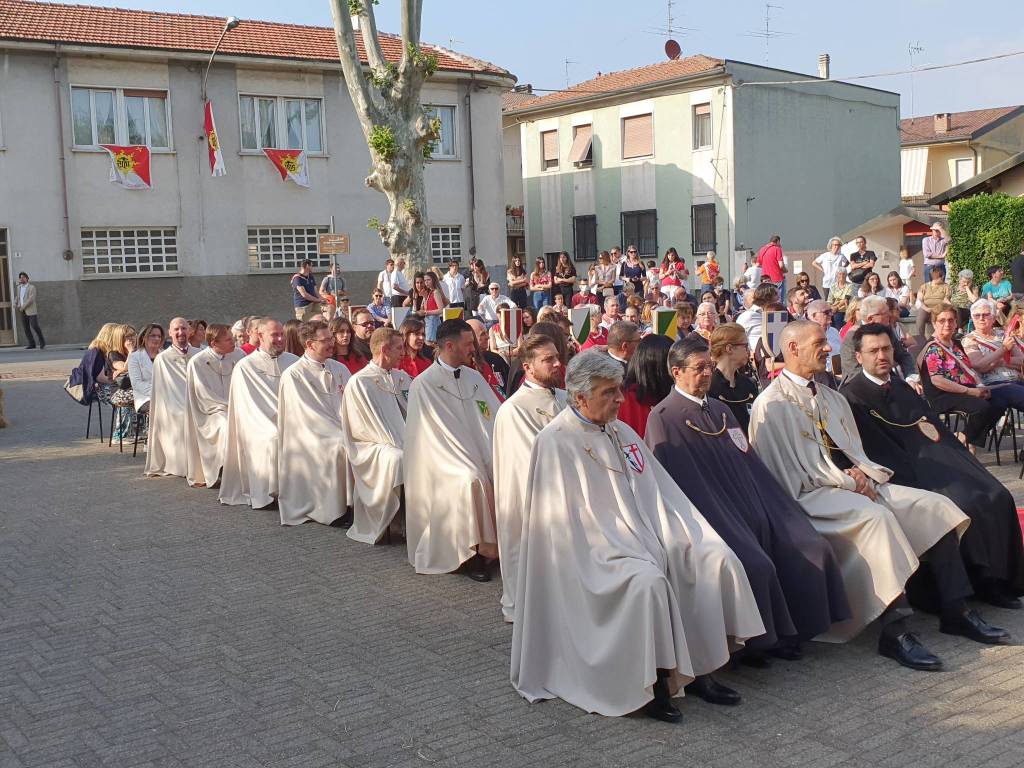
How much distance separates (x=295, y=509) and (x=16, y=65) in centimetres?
2097

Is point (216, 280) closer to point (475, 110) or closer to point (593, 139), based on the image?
point (475, 110)

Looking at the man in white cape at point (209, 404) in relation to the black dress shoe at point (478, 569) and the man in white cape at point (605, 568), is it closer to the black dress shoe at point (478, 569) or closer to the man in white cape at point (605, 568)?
the black dress shoe at point (478, 569)

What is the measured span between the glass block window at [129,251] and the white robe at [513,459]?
23063 millimetres

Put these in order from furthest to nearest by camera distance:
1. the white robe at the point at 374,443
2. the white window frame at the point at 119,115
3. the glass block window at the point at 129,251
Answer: the glass block window at the point at 129,251 < the white window frame at the point at 119,115 < the white robe at the point at 374,443

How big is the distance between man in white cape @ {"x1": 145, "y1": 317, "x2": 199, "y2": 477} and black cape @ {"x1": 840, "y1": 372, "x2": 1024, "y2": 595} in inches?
283

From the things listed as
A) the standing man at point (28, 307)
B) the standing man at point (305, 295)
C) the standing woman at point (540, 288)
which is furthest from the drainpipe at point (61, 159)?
the standing woman at point (540, 288)

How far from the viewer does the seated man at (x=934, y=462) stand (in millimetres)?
6375

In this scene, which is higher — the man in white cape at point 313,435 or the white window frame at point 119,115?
the white window frame at point 119,115

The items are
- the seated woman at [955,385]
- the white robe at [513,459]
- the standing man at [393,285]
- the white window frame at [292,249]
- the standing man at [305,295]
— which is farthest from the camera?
the white window frame at [292,249]

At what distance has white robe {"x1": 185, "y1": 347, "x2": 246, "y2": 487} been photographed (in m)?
10.9

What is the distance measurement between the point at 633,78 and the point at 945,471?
1329 inches

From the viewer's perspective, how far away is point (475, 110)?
107 feet

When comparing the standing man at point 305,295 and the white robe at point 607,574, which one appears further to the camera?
Answer: the standing man at point 305,295

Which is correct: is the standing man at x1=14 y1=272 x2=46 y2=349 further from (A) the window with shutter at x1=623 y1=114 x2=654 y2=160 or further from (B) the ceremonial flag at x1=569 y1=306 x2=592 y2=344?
(A) the window with shutter at x1=623 y1=114 x2=654 y2=160
